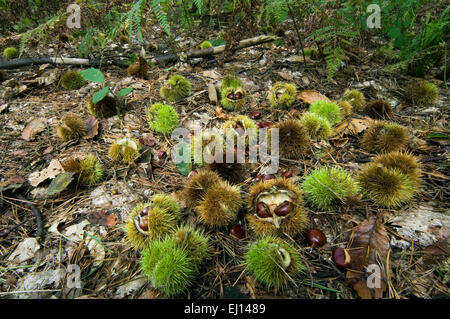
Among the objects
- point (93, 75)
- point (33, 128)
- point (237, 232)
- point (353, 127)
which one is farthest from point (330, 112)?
point (33, 128)

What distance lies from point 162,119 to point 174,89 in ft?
2.13

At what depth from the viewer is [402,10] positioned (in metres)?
3.06

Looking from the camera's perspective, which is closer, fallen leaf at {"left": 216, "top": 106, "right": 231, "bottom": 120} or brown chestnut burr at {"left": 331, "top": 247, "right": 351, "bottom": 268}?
brown chestnut burr at {"left": 331, "top": 247, "right": 351, "bottom": 268}

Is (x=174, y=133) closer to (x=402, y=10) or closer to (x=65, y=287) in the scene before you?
(x=65, y=287)

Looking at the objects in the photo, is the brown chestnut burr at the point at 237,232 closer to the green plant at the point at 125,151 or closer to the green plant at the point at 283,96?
the green plant at the point at 125,151

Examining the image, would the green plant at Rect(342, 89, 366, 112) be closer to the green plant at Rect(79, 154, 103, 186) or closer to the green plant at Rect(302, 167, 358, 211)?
the green plant at Rect(302, 167, 358, 211)

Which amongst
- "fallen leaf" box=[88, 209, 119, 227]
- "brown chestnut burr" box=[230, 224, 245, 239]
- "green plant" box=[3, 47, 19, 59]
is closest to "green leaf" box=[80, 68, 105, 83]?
"fallen leaf" box=[88, 209, 119, 227]

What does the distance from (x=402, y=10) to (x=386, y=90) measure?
3.34 ft

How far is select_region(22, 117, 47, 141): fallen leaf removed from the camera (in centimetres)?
280

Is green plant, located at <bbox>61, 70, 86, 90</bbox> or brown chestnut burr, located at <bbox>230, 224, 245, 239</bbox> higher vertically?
green plant, located at <bbox>61, 70, 86, 90</bbox>

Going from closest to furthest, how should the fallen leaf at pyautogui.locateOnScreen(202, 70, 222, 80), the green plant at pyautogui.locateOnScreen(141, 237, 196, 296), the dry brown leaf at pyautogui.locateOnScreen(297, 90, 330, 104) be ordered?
the green plant at pyautogui.locateOnScreen(141, 237, 196, 296) < the dry brown leaf at pyautogui.locateOnScreen(297, 90, 330, 104) < the fallen leaf at pyautogui.locateOnScreen(202, 70, 222, 80)

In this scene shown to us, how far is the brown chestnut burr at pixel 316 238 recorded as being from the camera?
1.65 metres

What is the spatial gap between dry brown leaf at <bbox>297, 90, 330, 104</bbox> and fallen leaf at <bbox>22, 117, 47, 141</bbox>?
132 inches

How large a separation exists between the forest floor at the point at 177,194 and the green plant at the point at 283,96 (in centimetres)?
12
